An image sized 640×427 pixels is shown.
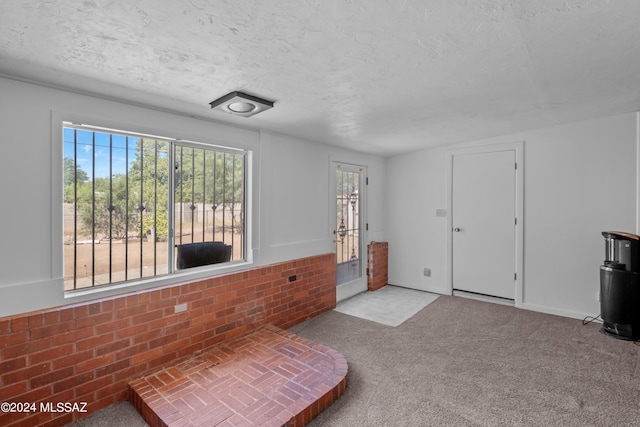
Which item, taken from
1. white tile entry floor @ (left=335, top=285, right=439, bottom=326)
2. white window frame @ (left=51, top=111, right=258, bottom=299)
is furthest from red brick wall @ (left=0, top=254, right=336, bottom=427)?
white tile entry floor @ (left=335, top=285, right=439, bottom=326)

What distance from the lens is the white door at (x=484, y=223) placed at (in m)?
4.33

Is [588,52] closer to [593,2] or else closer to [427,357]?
[593,2]

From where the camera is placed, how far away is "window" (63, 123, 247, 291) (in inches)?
95.6

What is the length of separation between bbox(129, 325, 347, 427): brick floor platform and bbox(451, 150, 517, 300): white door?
293cm

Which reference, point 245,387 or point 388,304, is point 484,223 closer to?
point 388,304

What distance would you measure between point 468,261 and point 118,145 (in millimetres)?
4694

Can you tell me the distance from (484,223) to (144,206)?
173 inches

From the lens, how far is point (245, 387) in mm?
2293

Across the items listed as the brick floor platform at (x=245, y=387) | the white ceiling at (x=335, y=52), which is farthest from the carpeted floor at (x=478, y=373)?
the white ceiling at (x=335, y=52)

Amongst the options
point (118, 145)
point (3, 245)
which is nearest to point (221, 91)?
point (118, 145)

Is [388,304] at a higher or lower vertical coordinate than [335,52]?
lower

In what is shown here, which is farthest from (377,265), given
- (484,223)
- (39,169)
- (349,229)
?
(39,169)

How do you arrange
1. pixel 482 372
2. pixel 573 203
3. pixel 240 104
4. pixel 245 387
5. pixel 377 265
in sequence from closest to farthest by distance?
pixel 245 387, pixel 240 104, pixel 482 372, pixel 573 203, pixel 377 265

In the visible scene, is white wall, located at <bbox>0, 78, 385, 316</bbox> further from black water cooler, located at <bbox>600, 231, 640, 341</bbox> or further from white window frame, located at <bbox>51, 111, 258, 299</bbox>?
black water cooler, located at <bbox>600, 231, 640, 341</bbox>
